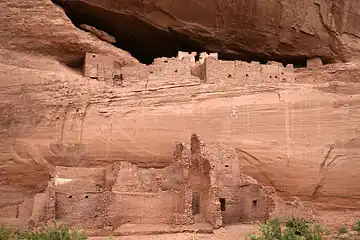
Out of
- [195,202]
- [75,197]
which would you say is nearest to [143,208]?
[195,202]

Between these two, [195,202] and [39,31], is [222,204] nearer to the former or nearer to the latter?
[195,202]

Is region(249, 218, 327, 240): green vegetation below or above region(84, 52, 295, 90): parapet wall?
below

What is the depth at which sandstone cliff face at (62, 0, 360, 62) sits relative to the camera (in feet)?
55.1

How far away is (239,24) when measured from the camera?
56.5ft

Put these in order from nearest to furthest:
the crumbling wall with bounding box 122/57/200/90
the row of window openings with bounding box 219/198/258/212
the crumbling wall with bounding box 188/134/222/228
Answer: the crumbling wall with bounding box 188/134/222/228, the row of window openings with bounding box 219/198/258/212, the crumbling wall with bounding box 122/57/200/90

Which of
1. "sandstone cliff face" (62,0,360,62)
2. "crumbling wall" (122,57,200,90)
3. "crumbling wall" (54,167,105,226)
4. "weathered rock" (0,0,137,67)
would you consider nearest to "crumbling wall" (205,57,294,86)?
"crumbling wall" (122,57,200,90)

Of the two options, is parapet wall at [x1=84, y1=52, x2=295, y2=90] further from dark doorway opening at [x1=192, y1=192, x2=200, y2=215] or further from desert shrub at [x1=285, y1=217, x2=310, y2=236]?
desert shrub at [x1=285, y1=217, x2=310, y2=236]

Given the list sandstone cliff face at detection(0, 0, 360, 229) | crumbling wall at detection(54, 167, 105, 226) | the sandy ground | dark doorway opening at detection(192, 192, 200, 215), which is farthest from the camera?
sandstone cliff face at detection(0, 0, 360, 229)

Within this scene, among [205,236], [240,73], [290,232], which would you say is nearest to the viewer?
[290,232]

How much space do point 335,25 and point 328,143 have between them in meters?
3.52

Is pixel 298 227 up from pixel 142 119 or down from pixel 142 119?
down

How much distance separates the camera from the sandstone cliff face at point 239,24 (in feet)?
55.1

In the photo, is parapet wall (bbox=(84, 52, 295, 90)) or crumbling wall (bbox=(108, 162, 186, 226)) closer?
crumbling wall (bbox=(108, 162, 186, 226))

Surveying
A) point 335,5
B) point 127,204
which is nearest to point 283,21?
point 335,5
